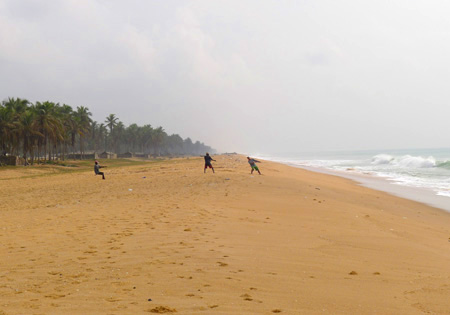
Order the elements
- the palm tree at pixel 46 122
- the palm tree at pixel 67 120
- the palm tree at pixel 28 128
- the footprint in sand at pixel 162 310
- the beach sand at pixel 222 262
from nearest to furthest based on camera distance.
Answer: the footprint in sand at pixel 162 310 < the beach sand at pixel 222 262 < the palm tree at pixel 28 128 < the palm tree at pixel 46 122 < the palm tree at pixel 67 120

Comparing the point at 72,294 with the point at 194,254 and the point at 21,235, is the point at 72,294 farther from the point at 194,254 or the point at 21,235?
the point at 21,235

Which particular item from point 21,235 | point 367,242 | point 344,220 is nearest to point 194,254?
point 367,242

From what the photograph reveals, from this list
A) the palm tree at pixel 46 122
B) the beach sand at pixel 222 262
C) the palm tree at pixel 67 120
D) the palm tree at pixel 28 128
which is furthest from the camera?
the palm tree at pixel 67 120

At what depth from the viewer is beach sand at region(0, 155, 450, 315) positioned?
410cm

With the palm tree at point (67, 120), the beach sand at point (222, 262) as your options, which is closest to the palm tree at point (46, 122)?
the palm tree at point (67, 120)

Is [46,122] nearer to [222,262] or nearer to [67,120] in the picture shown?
[67,120]

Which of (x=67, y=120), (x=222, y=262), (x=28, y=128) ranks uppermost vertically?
(x=67, y=120)

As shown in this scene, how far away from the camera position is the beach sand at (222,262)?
4098 millimetres

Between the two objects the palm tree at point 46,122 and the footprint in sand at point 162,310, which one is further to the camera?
the palm tree at point 46,122

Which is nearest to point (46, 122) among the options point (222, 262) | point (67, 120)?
point (67, 120)

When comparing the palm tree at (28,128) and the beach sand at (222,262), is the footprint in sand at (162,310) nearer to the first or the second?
the beach sand at (222,262)

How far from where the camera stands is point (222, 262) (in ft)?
18.2

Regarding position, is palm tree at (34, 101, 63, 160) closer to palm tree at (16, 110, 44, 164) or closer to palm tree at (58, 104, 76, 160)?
palm tree at (16, 110, 44, 164)

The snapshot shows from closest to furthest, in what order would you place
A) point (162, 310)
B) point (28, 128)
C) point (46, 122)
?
point (162, 310) → point (28, 128) → point (46, 122)
